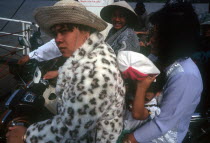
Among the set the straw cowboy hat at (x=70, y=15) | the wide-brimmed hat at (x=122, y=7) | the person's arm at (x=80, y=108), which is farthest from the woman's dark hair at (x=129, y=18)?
the person's arm at (x=80, y=108)

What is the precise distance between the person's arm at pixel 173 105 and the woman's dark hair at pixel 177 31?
291 millimetres

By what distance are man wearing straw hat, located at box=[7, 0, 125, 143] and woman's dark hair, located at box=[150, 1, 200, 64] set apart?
0.55 metres

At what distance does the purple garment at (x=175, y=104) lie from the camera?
1.59 metres

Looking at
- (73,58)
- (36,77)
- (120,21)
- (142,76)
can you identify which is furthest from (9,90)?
(142,76)

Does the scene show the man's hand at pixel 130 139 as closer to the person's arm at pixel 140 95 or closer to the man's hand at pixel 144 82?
the person's arm at pixel 140 95

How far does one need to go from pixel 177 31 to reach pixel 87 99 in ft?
3.35

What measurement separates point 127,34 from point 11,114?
2.18 m

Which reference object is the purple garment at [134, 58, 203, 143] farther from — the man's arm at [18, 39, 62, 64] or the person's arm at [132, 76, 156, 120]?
the man's arm at [18, 39, 62, 64]

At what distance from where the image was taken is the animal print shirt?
1396 mm

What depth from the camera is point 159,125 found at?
1702 mm

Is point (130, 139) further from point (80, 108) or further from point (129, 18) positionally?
point (129, 18)

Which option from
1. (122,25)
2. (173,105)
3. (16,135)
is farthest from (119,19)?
(16,135)

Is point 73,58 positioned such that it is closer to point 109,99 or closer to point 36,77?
point 109,99

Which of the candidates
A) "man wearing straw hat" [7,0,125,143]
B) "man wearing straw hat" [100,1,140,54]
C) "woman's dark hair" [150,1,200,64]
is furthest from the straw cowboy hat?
"man wearing straw hat" [100,1,140,54]
